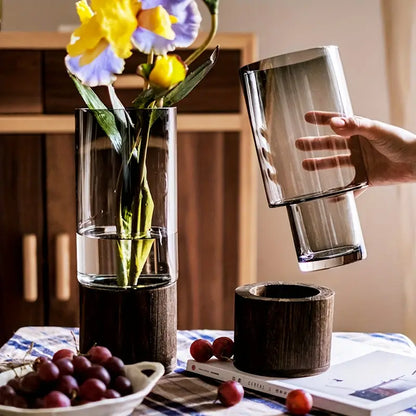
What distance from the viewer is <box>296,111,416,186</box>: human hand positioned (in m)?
1.17

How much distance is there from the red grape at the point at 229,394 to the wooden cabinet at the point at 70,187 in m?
1.58

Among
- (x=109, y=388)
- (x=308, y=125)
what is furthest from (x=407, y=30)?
(x=109, y=388)

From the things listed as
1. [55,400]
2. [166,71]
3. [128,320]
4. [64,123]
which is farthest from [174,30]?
[64,123]

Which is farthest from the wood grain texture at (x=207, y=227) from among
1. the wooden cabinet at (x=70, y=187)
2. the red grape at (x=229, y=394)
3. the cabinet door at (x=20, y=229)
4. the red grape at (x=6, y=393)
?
the red grape at (x=6, y=393)

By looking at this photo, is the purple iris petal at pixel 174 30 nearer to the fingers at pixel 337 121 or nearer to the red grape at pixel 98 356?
the fingers at pixel 337 121

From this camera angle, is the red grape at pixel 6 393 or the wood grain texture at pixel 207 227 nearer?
the red grape at pixel 6 393

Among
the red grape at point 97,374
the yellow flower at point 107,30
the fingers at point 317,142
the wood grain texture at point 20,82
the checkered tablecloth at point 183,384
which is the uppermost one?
the wood grain texture at point 20,82

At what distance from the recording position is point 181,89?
126 centimetres

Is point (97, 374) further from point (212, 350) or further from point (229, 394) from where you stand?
point (212, 350)

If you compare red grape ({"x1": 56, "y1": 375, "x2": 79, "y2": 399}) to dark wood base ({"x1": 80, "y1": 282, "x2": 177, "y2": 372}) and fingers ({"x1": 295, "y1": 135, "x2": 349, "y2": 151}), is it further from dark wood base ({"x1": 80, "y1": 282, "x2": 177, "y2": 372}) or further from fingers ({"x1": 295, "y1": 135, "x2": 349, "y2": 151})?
fingers ({"x1": 295, "y1": 135, "x2": 349, "y2": 151})

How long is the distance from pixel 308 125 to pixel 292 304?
0.26 meters

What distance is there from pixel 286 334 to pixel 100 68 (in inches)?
18.0

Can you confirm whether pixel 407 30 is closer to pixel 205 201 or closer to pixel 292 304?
pixel 205 201

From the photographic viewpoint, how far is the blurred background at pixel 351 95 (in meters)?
3.09
